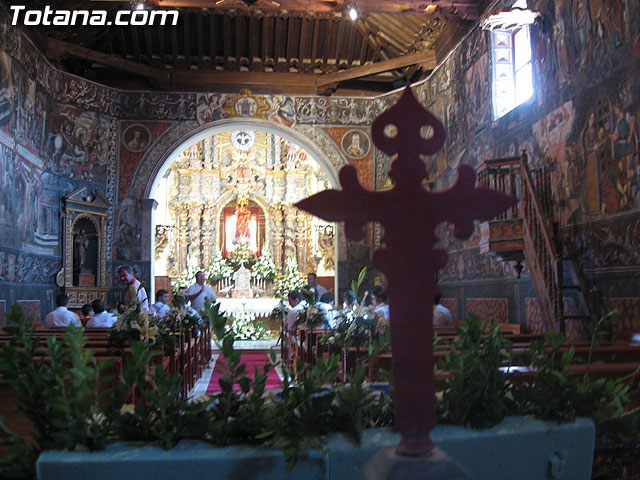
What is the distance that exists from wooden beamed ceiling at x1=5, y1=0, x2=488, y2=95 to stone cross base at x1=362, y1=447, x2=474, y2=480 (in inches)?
475

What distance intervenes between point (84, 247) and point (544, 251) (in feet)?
34.1

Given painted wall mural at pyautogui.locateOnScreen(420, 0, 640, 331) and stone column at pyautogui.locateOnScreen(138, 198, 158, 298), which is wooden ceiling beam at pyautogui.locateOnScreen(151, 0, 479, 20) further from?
stone column at pyautogui.locateOnScreen(138, 198, 158, 298)

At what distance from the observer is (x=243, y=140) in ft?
67.0

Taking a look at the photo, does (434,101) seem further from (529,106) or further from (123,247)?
(123,247)

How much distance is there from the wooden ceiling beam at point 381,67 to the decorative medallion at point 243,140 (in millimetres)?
6113

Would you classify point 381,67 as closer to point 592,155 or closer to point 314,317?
point 592,155

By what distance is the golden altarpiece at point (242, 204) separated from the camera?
19500 millimetres

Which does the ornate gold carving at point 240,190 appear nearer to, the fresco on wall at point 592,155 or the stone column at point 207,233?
the stone column at point 207,233

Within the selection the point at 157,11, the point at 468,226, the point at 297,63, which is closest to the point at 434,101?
the point at 297,63

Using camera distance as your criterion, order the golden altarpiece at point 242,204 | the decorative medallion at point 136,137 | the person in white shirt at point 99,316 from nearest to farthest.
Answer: the person in white shirt at point 99,316 → the decorative medallion at point 136,137 → the golden altarpiece at point 242,204

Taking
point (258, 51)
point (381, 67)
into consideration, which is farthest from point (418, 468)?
point (258, 51)

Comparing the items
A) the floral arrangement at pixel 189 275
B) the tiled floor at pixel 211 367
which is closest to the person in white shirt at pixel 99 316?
the tiled floor at pixel 211 367

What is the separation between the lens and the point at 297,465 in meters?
1.61

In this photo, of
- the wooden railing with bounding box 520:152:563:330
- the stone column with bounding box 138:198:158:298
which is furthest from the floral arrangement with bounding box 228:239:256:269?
the wooden railing with bounding box 520:152:563:330
